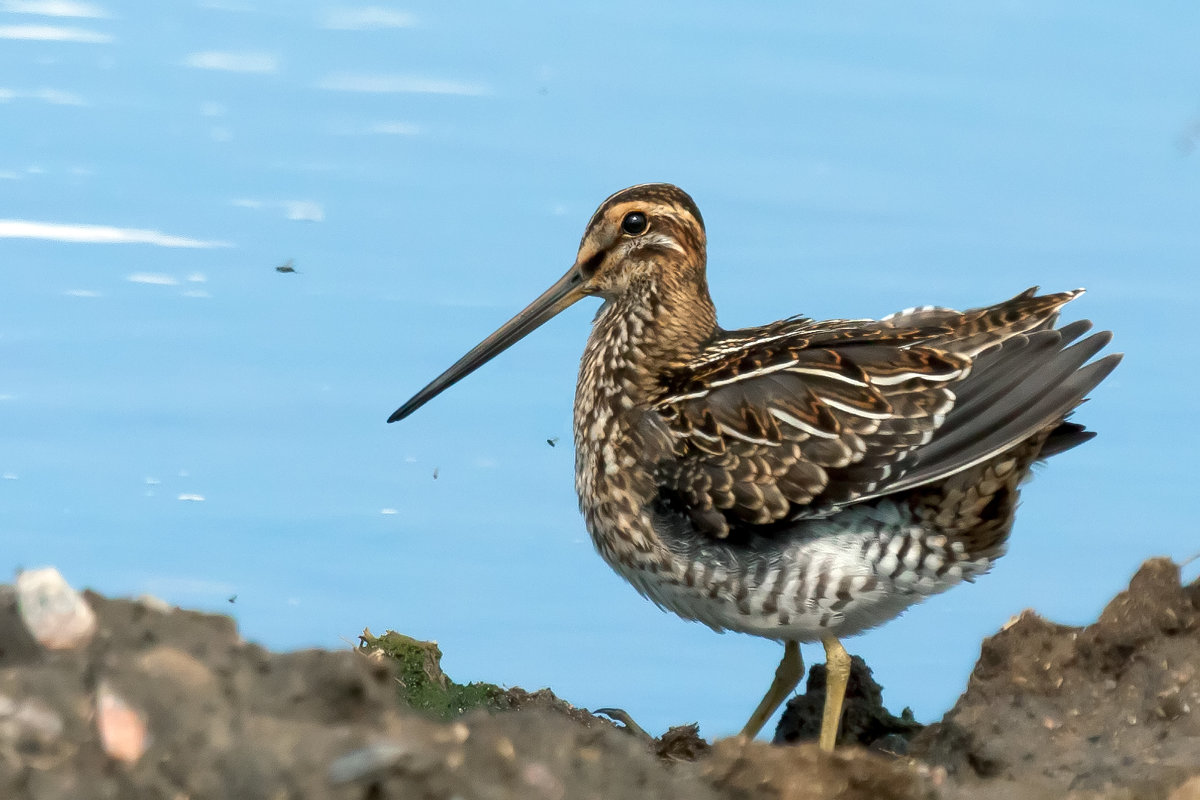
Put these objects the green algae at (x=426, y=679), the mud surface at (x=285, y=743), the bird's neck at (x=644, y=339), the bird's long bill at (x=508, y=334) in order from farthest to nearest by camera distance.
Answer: the bird's long bill at (x=508, y=334), the bird's neck at (x=644, y=339), the green algae at (x=426, y=679), the mud surface at (x=285, y=743)

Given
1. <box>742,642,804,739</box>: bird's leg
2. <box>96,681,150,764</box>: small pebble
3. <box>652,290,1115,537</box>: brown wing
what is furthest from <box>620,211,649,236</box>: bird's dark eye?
<box>96,681,150,764</box>: small pebble

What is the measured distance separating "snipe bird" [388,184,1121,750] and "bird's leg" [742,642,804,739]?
690mm

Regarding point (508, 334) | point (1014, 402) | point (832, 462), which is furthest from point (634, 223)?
point (1014, 402)

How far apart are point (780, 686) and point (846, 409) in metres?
1.42

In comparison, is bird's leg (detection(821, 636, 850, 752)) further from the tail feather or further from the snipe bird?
the tail feather

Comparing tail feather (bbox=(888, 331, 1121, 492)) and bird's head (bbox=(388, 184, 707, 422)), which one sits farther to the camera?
bird's head (bbox=(388, 184, 707, 422))

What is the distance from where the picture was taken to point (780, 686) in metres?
7.21

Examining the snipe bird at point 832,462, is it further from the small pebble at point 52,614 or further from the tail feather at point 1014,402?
the small pebble at point 52,614

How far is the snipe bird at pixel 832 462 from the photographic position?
6273 millimetres

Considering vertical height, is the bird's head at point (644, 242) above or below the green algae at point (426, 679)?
above

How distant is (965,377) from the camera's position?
648 cm

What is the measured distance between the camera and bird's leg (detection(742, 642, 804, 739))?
7184 millimetres

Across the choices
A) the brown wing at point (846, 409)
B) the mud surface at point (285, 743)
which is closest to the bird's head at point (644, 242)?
the brown wing at point (846, 409)

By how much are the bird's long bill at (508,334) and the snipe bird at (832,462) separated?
839 millimetres
